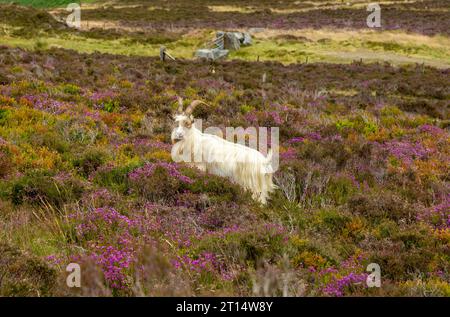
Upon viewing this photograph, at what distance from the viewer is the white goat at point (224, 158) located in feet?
27.0

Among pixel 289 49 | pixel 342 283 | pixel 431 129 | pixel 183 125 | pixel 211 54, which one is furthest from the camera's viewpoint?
pixel 289 49

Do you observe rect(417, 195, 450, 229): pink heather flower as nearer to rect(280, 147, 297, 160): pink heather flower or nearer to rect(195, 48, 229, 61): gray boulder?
rect(280, 147, 297, 160): pink heather flower

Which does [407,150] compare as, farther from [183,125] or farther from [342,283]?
[342,283]

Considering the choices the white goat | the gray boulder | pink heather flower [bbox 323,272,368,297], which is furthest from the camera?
the gray boulder

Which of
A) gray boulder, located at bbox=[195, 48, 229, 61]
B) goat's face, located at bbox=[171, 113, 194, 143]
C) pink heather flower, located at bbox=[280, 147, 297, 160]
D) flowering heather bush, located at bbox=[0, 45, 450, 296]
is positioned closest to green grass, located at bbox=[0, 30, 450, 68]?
gray boulder, located at bbox=[195, 48, 229, 61]

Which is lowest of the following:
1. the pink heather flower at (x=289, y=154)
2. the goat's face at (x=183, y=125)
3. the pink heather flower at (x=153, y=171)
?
the pink heather flower at (x=289, y=154)

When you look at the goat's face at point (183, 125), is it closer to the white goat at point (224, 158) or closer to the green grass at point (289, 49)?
the white goat at point (224, 158)

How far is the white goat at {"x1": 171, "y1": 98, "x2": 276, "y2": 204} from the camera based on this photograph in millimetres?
8227

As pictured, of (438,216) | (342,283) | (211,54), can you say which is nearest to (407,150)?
(438,216)

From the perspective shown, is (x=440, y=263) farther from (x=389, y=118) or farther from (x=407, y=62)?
(x=407, y=62)

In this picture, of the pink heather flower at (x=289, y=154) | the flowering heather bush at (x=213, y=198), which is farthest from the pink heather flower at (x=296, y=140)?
the pink heather flower at (x=289, y=154)

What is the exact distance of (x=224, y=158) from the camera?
28.0 feet
